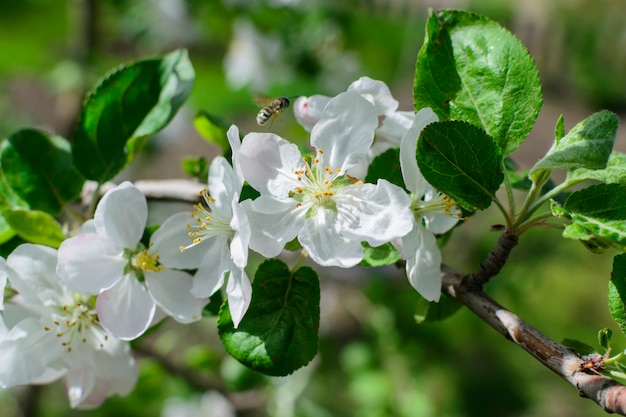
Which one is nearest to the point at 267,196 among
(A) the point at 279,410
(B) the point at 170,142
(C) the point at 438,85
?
(C) the point at 438,85

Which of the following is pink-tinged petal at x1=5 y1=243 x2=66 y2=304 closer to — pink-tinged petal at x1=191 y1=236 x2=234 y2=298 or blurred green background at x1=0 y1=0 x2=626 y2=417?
pink-tinged petal at x1=191 y1=236 x2=234 y2=298

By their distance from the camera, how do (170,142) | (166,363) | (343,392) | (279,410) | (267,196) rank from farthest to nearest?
1. (343,392)
2. (170,142)
3. (279,410)
4. (166,363)
5. (267,196)

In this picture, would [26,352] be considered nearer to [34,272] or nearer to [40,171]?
[34,272]

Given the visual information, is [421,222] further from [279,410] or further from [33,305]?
[279,410]

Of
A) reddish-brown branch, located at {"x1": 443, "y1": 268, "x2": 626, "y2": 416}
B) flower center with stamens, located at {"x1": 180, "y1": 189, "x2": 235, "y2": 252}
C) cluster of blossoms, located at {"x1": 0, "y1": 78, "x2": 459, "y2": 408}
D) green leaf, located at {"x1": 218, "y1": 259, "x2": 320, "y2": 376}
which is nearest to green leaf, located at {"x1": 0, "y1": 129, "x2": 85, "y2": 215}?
cluster of blossoms, located at {"x1": 0, "y1": 78, "x2": 459, "y2": 408}

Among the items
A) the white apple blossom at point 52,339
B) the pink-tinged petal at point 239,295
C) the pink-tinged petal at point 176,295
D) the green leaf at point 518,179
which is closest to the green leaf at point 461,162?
the green leaf at point 518,179

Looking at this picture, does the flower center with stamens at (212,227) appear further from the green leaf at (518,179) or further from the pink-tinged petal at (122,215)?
the green leaf at (518,179)
